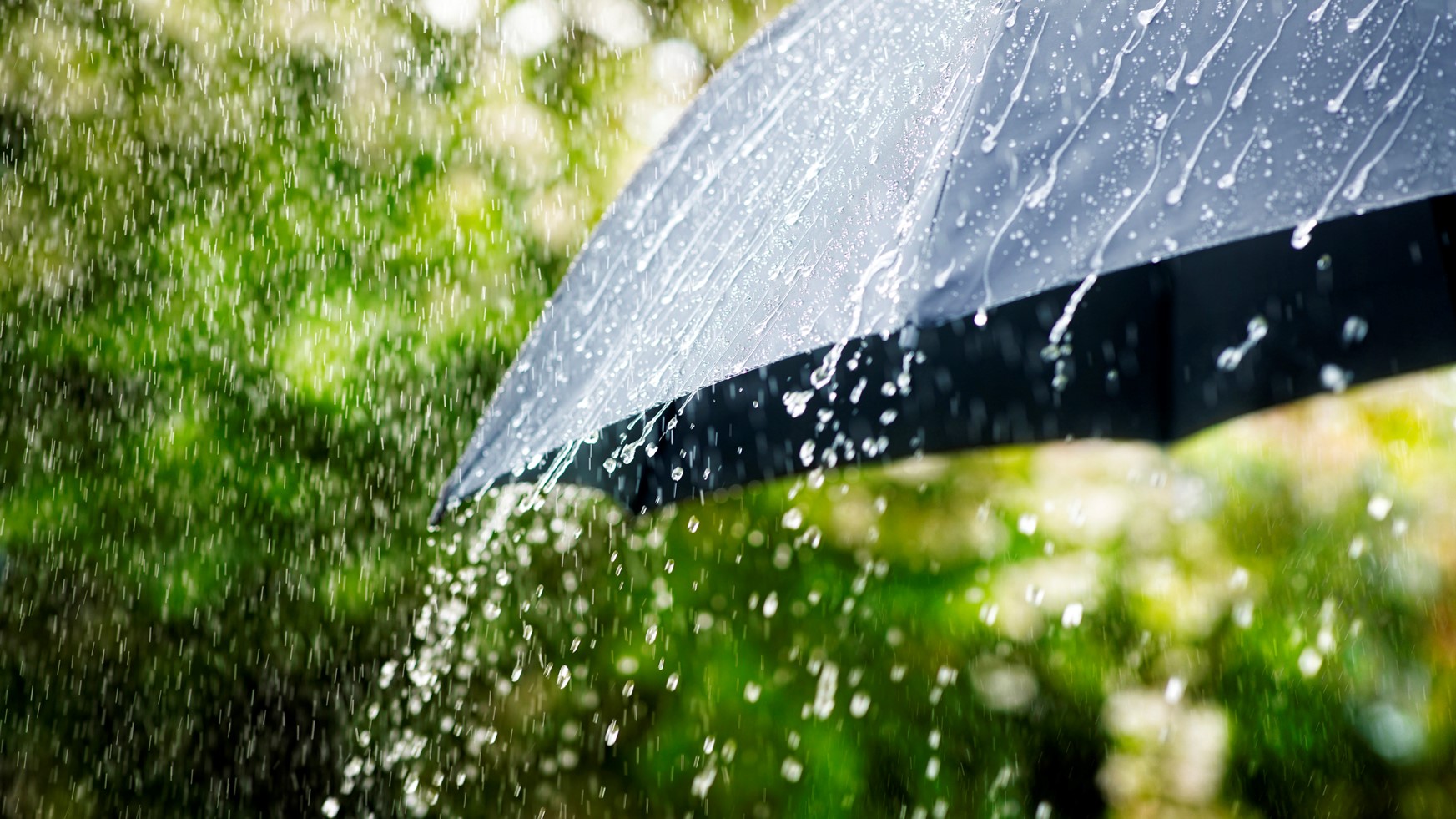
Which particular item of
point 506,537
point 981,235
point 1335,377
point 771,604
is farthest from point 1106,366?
point 506,537

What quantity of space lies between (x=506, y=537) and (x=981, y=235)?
3332mm

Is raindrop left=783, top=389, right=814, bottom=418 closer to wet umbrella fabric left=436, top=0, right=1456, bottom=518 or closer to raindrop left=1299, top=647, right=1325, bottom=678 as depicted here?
wet umbrella fabric left=436, top=0, right=1456, bottom=518

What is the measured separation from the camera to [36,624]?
4215mm

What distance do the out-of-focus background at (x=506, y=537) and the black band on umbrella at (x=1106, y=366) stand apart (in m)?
1.62

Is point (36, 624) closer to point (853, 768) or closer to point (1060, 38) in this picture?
point (853, 768)

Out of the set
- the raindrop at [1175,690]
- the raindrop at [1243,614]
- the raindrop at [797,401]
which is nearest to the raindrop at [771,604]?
the raindrop at [1175,690]

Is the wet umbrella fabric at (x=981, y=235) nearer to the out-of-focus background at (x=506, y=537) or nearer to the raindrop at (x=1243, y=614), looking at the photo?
the out-of-focus background at (x=506, y=537)

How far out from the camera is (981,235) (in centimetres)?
96

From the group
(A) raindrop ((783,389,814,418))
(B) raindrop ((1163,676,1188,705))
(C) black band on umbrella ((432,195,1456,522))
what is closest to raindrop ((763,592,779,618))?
(B) raindrop ((1163,676,1188,705))

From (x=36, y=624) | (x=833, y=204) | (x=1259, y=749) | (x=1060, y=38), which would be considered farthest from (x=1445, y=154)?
(x=36, y=624)

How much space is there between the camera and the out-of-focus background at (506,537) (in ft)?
12.3

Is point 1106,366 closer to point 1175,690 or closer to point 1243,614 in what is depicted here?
point 1243,614

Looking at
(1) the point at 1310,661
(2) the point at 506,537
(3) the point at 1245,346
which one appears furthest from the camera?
(2) the point at 506,537

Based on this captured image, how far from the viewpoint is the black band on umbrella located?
5.84 ft
